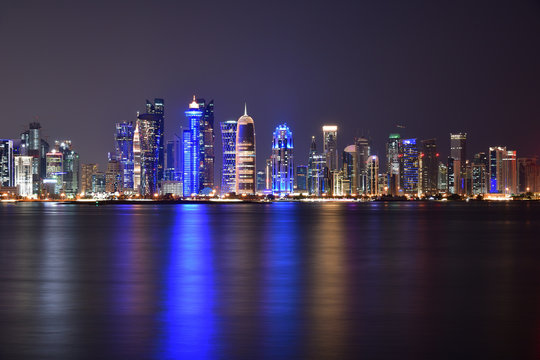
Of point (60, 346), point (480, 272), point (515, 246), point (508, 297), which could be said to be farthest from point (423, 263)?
point (60, 346)

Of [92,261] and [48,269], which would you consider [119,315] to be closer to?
[48,269]

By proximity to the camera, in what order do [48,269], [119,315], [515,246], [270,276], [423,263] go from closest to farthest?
[119,315] → [270,276] → [48,269] → [423,263] → [515,246]

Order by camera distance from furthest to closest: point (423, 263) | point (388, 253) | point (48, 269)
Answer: point (388, 253)
point (423, 263)
point (48, 269)

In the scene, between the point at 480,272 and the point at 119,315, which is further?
the point at 480,272

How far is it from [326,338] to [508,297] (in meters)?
10.1

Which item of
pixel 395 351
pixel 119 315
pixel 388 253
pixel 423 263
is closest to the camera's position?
pixel 395 351

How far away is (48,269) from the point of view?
34.4m

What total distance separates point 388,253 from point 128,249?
18113mm

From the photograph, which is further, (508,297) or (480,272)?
(480,272)

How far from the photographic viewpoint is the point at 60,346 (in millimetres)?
15617

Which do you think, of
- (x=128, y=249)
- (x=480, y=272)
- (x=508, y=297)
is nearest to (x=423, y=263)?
(x=480, y=272)

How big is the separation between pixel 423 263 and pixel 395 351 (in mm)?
22902

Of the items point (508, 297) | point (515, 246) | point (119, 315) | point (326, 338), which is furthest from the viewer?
point (515, 246)

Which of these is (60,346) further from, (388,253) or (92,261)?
(388,253)
